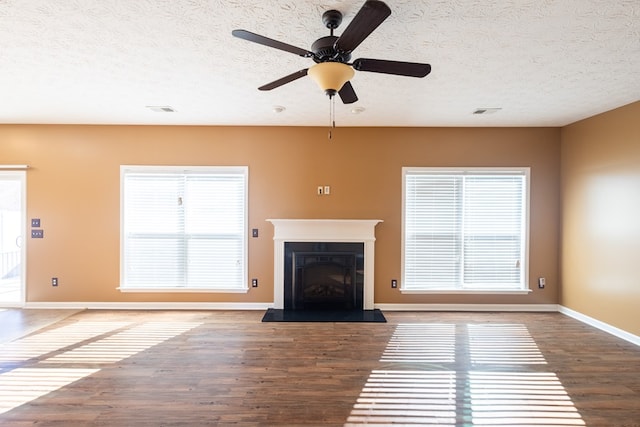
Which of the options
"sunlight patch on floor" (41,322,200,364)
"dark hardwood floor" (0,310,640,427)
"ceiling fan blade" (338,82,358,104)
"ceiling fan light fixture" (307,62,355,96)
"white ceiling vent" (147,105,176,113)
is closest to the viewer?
"ceiling fan light fixture" (307,62,355,96)

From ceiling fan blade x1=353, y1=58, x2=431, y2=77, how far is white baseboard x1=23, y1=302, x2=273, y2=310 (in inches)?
135

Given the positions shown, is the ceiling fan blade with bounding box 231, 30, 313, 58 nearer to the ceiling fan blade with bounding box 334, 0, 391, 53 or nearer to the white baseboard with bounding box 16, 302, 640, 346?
the ceiling fan blade with bounding box 334, 0, 391, 53

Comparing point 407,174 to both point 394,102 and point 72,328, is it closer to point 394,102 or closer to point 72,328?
point 394,102

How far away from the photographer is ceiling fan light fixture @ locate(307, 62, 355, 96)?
1.86 m

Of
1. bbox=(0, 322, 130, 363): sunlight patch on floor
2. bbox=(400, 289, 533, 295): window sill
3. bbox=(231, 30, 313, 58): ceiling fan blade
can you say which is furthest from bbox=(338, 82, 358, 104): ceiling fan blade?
bbox=(0, 322, 130, 363): sunlight patch on floor

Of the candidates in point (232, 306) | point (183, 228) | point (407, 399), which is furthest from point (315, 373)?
point (183, 228)

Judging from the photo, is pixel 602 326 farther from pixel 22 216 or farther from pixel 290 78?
pixel 22 216

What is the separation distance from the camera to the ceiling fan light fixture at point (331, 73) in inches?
73.1

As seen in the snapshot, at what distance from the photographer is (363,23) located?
1544 millimetres

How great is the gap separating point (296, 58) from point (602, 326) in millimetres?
4495

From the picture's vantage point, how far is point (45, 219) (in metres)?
4.30

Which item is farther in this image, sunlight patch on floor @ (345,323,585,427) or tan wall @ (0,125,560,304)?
tan wall @ (0,125,560,304)

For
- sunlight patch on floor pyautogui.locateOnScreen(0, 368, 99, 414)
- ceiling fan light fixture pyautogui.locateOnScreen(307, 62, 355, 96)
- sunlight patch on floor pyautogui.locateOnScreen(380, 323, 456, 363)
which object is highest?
ceiling fan light fixture pyautogui.locateOnScreen(307, 62, 355, 96)

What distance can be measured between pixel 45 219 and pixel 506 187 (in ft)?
21.0
